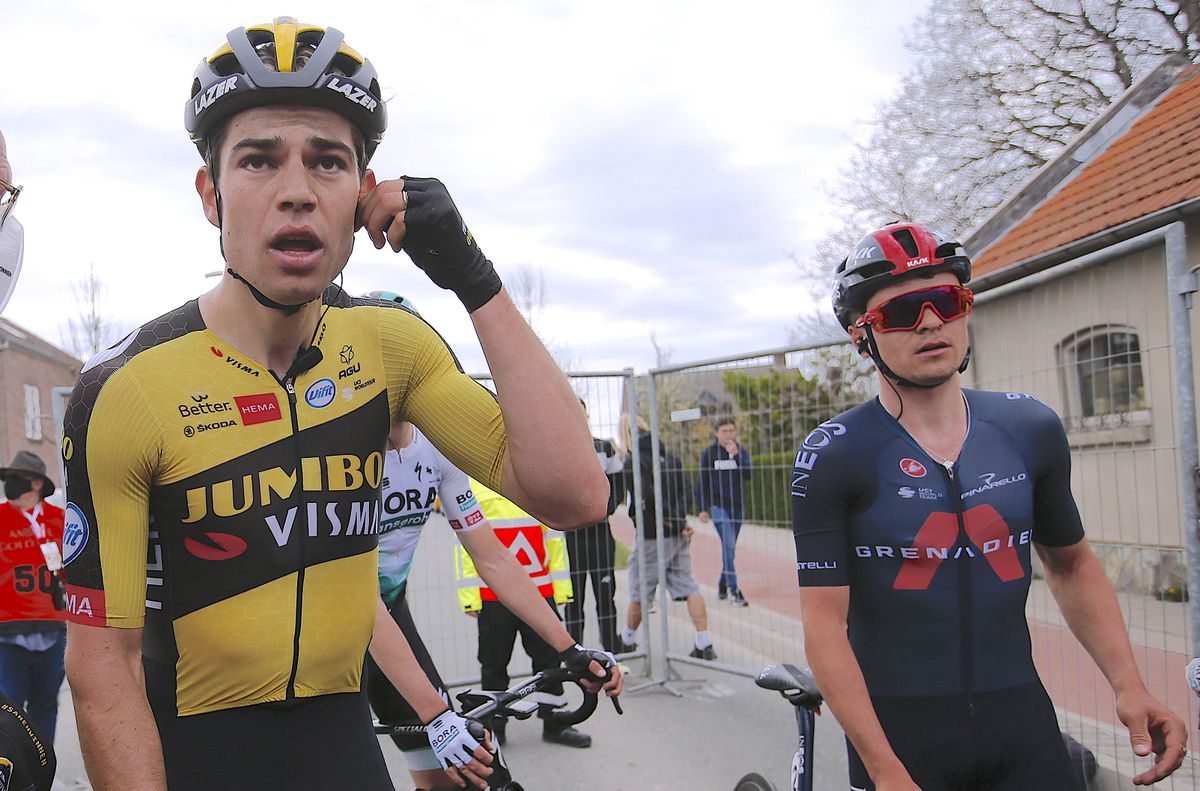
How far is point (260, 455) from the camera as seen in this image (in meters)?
1.75

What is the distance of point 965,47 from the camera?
820 inches

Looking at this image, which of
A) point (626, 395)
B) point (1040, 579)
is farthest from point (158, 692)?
point (626, 395)

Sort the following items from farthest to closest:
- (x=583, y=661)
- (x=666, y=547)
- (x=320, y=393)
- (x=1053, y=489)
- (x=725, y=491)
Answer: (x=666, y=547) < (x=725, y=491) < (x=583, y=661) < (x=1053, y=489) < (x=320, y=393)

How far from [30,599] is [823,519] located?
521cm

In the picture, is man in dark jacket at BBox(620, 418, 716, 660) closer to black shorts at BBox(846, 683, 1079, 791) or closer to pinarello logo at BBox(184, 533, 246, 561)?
A: black shorts at BBox(846, 683, 1079, 791)

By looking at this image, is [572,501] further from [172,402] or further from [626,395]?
[626,395]

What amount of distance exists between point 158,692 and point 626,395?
6.21 m

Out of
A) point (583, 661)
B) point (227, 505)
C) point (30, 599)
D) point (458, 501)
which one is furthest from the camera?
point (30, 599)

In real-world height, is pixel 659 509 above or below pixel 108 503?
below

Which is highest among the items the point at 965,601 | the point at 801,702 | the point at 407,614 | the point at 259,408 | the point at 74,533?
the point at 259,408

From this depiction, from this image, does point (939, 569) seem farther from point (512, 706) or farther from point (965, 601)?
point (512, 706)

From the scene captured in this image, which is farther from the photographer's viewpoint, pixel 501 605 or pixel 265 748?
pixel 501 605

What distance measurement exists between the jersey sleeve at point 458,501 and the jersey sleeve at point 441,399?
1.91 meters

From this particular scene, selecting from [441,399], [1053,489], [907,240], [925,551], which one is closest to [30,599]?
[441,399]
